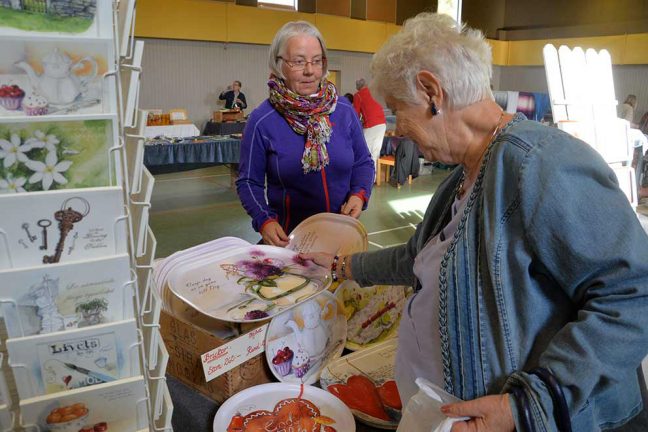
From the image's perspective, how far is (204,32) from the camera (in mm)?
11844

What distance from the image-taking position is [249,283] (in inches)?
52.4

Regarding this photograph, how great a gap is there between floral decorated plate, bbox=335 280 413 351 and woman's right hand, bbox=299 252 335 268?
0.39ft

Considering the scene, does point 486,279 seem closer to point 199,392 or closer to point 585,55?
point 199,392

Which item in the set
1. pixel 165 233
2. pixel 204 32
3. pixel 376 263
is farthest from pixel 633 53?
pixel 376 263

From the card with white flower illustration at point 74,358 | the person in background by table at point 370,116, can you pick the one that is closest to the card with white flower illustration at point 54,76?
the card with white flower illustration at point 74,358

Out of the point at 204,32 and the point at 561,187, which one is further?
the point at 204,32

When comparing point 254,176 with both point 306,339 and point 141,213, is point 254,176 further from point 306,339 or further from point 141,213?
point 141,213

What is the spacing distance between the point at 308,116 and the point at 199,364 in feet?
2.91

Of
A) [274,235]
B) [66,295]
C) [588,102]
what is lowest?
[274,235]

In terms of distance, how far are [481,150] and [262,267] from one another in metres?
0.71

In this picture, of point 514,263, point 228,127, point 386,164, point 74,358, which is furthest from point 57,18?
point 228,127

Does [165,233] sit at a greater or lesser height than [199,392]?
lesser

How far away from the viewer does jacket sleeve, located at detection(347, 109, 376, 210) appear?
6.37ft

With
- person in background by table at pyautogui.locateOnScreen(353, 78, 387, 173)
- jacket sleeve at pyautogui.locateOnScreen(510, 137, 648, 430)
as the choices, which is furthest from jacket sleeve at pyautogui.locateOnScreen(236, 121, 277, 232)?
person in background by table at pyautogui.locateOnScreen(353, 78, 387, 173)
